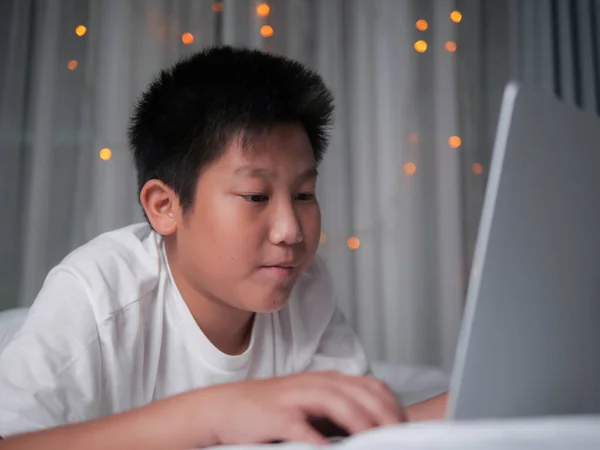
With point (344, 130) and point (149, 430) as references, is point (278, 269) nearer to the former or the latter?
point (149, 430)

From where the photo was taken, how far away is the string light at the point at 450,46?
2336 millimetres

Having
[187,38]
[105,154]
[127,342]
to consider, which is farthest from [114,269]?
[187,38]

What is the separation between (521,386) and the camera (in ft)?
1.50

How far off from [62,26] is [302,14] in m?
0.82

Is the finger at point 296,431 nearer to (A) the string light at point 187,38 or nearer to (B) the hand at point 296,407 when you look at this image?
(B) the hand at point 296,407

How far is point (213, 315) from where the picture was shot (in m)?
1.09

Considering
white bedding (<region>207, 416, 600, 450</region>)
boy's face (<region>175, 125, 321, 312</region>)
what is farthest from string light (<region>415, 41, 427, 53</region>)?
white bedding (<region>207, 416, 600, 450</region>)

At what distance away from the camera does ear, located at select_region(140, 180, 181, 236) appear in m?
1.05

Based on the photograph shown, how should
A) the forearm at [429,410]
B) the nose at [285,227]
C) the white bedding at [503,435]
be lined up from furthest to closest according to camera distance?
the nose at [285,227] < the forearm at [429,410] < the white bedding at [503,435]

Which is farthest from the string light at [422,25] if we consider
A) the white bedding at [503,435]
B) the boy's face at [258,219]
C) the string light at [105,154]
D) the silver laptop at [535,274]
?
the white bedding at [503,435]

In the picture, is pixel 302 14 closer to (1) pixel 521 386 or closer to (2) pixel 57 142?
(2) pixel 57 142

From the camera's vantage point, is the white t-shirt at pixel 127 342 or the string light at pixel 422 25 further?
the string light at pixel 422 25

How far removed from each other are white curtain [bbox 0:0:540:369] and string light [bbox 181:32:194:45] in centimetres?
2

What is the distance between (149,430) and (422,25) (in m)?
2.06
